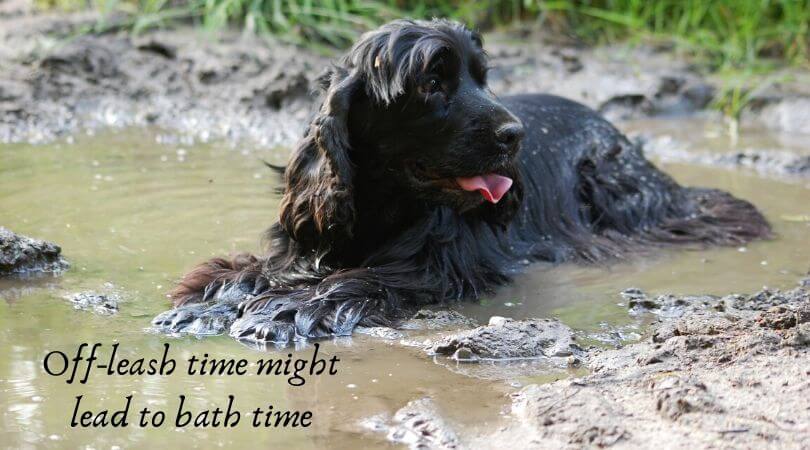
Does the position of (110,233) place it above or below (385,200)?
below

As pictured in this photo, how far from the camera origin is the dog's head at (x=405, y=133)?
15.4 ft

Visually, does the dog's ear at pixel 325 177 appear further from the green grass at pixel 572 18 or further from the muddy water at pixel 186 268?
the green grass at pixel 572 18

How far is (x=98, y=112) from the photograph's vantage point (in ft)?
30.0

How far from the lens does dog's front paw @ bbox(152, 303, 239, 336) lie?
4359mm

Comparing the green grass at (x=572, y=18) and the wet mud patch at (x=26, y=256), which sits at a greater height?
the green grass at (x=572, y=18)

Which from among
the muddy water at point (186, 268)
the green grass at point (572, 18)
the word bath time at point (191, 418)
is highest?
the green grass at point (572, 18)

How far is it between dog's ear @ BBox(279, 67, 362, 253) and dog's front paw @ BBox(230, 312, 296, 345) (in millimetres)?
552

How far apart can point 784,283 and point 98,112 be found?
5.94 meters

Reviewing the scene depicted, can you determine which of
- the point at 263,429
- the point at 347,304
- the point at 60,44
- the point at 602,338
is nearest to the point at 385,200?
the point at 347,304

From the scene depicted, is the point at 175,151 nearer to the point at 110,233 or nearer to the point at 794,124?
the point at 110,233

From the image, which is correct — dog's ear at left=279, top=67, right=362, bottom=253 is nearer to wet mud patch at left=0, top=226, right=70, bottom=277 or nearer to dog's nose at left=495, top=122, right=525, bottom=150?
dog's nose at left=495, top=122, right=525, bottom=150

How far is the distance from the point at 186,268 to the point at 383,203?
1.06 m

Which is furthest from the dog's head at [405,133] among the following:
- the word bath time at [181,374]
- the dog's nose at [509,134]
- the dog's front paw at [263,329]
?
the word bath time at [181,374]

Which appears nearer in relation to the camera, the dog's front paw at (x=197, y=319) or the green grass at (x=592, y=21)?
the dog's front paw at (x=197, y=319)
